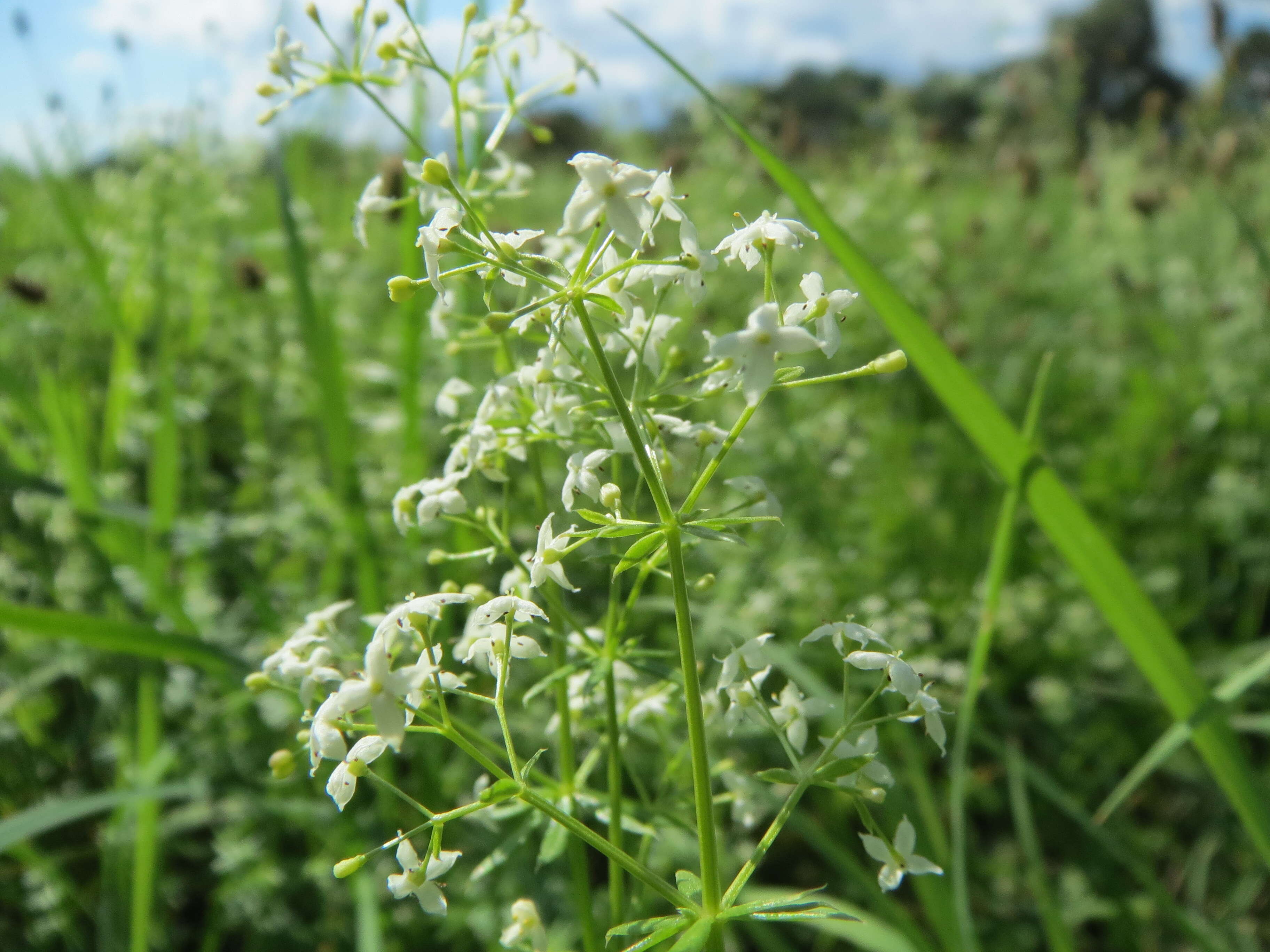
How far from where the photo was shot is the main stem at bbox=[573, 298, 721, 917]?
124 centimetres

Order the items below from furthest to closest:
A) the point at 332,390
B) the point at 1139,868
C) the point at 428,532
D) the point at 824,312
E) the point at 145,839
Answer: the point at 428,532 → the point at 332,390 → the point at 145,839 → the point at 1139,868 → the point at 824,312

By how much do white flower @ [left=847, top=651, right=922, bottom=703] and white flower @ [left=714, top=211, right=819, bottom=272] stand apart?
22.5 inches

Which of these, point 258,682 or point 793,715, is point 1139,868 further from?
point 258,682

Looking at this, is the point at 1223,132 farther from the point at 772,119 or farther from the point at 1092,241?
the point at 772,119

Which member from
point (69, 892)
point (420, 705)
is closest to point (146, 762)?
point (69, 892)

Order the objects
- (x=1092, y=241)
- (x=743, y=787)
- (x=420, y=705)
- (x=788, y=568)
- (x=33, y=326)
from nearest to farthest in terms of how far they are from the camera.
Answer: (x=420, y=705) < (x=743, y=787) < (x=788, y=568) < (x=33, y=326) < (x=1092, y=241)

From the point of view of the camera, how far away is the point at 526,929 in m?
1.50

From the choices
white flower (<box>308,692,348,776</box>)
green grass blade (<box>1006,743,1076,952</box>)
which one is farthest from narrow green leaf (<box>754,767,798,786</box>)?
green grass blade (<box>1006,743,1076,952</box>)

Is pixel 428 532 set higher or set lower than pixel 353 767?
higher

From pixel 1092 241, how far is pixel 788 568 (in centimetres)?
624

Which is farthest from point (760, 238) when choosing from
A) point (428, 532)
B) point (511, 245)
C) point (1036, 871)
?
point (428, 532)

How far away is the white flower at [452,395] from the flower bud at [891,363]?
0.80 m

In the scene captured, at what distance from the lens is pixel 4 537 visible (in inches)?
147

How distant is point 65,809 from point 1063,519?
7.10 feet
